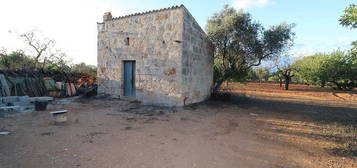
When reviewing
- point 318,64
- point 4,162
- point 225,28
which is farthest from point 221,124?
point 318,64

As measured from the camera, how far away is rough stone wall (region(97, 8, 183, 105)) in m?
6.85

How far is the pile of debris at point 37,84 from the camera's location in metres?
7.89

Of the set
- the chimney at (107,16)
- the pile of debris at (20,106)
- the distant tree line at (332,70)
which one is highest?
the chimney at (107,16)

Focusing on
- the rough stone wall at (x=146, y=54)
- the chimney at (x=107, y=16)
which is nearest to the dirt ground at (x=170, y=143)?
the rough stone wall at (x=146, y=54)

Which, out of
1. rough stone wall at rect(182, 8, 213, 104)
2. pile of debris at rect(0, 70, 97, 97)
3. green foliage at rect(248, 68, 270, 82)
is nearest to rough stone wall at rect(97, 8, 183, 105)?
rough stone wall at rect(182, 8, 213, 104)

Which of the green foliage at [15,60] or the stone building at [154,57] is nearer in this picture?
the stone building at [154,57]

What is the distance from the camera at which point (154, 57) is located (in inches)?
285

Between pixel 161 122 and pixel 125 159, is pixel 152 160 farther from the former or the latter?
pixel 161 122

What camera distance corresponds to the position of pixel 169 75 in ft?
22.7

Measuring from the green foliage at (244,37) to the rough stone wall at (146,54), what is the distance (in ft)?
8.80

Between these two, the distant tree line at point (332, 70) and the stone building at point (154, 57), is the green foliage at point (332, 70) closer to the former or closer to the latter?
the distant tree line at point (332, 70)

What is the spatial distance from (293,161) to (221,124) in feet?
7.23

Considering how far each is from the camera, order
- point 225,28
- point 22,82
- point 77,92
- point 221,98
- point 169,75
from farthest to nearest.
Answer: point 77,92, point 221,98, point 22,82, point 225,28, point 169,75

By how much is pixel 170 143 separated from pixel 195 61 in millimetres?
5287
